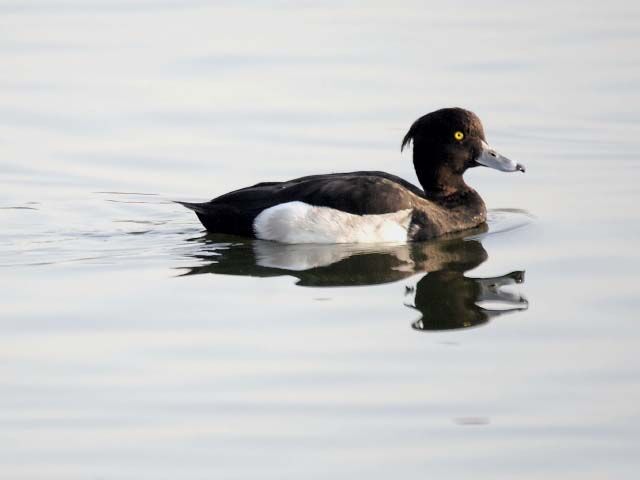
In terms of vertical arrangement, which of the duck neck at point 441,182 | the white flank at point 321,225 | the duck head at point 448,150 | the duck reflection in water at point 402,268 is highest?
the duck head at point 448,150

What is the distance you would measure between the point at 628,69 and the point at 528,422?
29.5 feet

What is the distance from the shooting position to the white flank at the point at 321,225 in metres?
9.91

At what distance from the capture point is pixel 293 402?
21.5 feet

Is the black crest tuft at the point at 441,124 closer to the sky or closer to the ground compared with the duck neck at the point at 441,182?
closer to the sky

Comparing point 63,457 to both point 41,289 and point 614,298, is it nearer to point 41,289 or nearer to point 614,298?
point 41,289

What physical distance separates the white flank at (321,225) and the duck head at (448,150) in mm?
936

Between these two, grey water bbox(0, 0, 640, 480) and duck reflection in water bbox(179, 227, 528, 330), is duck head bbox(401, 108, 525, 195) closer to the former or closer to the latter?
grey water bbox(0, 0, 640, 480)

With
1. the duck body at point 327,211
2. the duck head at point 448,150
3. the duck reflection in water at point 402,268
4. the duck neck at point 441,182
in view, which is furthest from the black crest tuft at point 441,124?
the duck reflection in water at point 402,268

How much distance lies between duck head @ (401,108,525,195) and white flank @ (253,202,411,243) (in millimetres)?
936

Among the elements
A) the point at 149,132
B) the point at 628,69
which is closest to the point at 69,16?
the point at 149,132

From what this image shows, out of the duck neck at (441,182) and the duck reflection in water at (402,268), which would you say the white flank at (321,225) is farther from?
the duck neck at (441,182)

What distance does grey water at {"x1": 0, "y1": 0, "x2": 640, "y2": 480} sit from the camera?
617 centimetres

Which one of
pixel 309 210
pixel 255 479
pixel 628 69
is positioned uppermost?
pixel 628 69

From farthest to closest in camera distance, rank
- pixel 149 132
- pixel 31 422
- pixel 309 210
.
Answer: pixel 149 132
pixel 309 210
pixel 31 422
